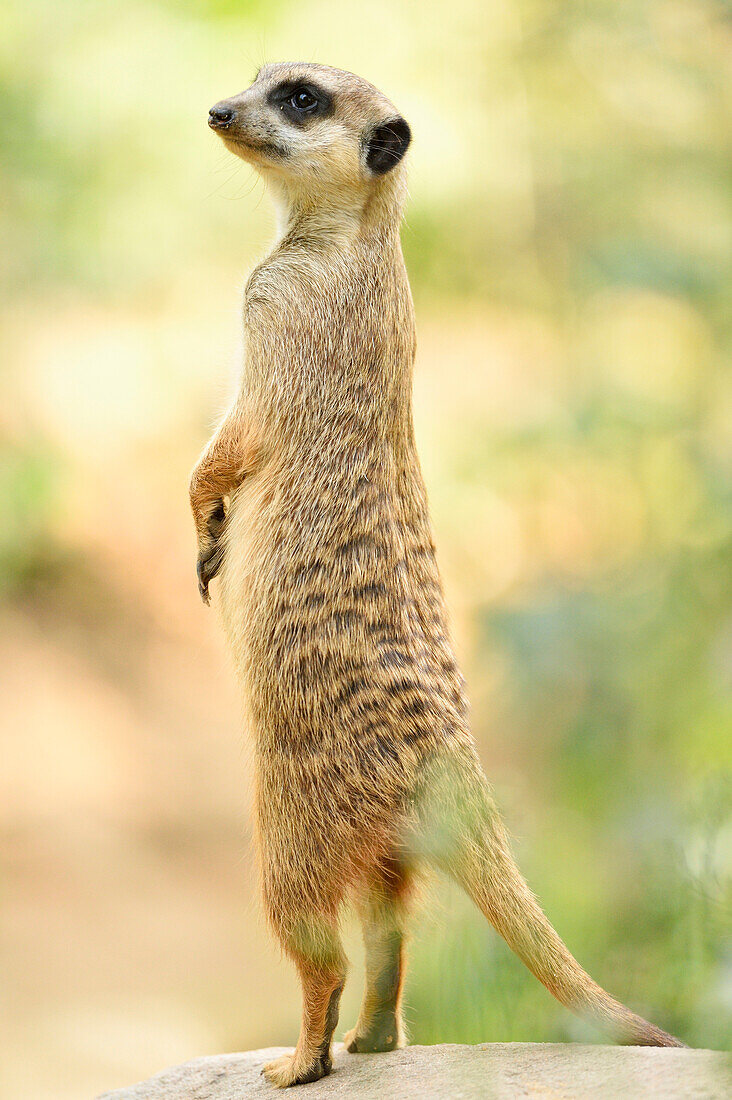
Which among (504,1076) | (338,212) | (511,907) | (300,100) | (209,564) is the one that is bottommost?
(504,1076)

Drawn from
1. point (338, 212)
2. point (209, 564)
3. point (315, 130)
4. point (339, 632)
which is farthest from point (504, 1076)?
point (315, 130)

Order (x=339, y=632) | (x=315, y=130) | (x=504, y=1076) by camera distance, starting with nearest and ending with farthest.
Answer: (x=504, y=1076)
(x=339, y=632)
(x=315, y=130)

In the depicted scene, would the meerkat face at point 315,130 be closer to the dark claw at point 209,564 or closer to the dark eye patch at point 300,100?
the dark eye patch at point 300,100

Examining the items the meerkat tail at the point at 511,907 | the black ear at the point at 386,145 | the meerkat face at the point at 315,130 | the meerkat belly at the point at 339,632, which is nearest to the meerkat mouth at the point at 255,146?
the meerkat face at the point at 315,130

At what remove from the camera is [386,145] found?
1.67 meters

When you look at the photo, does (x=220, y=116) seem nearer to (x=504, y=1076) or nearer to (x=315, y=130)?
(x=315, y=130)

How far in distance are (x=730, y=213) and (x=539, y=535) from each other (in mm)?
375

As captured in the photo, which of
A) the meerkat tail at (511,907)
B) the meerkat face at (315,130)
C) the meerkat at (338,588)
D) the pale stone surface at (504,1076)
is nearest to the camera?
the pale stone surface at (504,1076)

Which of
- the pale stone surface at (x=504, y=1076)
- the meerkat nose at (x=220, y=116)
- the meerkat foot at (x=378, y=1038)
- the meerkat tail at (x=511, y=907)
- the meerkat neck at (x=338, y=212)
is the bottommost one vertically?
the pale stone surface at (x=504, y=1076)

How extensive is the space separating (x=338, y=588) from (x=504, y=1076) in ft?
2.12

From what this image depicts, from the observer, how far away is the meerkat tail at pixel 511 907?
140 cm

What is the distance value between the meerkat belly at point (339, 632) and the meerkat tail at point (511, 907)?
106 mm

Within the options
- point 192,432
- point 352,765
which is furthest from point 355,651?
point 192,432

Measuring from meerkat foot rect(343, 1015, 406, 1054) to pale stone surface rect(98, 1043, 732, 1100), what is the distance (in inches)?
0.7
